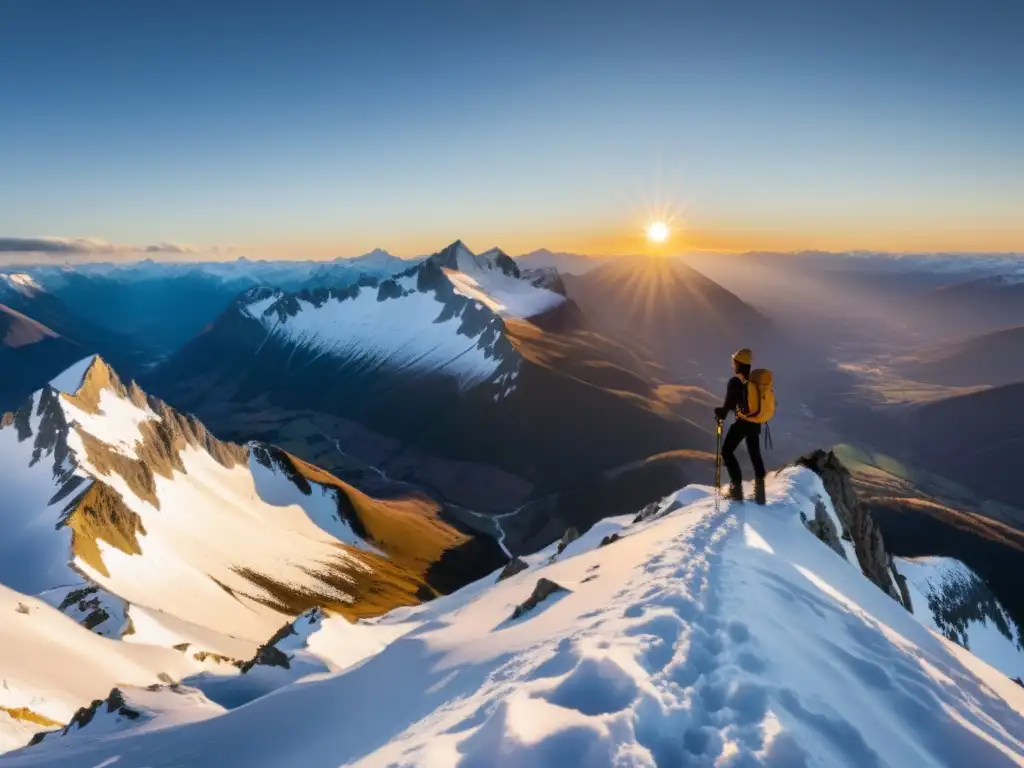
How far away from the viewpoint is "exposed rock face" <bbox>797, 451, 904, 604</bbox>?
108 feet

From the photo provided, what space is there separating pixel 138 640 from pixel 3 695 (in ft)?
50.0

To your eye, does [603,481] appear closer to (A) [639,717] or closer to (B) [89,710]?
(B) [89,710]

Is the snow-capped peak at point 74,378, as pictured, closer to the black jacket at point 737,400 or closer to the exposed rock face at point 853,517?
the black jacket at point 737,400

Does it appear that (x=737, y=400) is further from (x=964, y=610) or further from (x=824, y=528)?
(x=964, y=610)

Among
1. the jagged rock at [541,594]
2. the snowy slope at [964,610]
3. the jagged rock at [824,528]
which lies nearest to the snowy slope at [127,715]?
the jagged rock at [541,594]

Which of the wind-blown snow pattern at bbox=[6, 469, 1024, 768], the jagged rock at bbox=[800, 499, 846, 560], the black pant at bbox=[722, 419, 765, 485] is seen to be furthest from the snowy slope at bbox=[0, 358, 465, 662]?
the jagged rock at bbox=[800, 499, 846, 560]

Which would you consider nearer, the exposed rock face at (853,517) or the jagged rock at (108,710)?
the jagged rock at (108,710)

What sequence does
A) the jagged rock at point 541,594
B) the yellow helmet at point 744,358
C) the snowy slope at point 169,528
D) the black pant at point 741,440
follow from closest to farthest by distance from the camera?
the yellow helmet at point 744,358
the jagged rock at point 541,594
the black pant at point 741,440
the snowy slope at point 169,528

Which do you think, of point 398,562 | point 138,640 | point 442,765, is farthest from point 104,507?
point 442,765

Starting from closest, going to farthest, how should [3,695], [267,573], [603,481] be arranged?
1. [3,695]
2. [267,573]
3. [603,481]

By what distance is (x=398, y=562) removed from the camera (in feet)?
422

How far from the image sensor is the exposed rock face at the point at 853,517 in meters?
33.0

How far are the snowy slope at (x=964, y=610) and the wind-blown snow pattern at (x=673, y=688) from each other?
7388cm

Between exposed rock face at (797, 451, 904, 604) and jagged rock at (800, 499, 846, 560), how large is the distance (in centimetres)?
293
